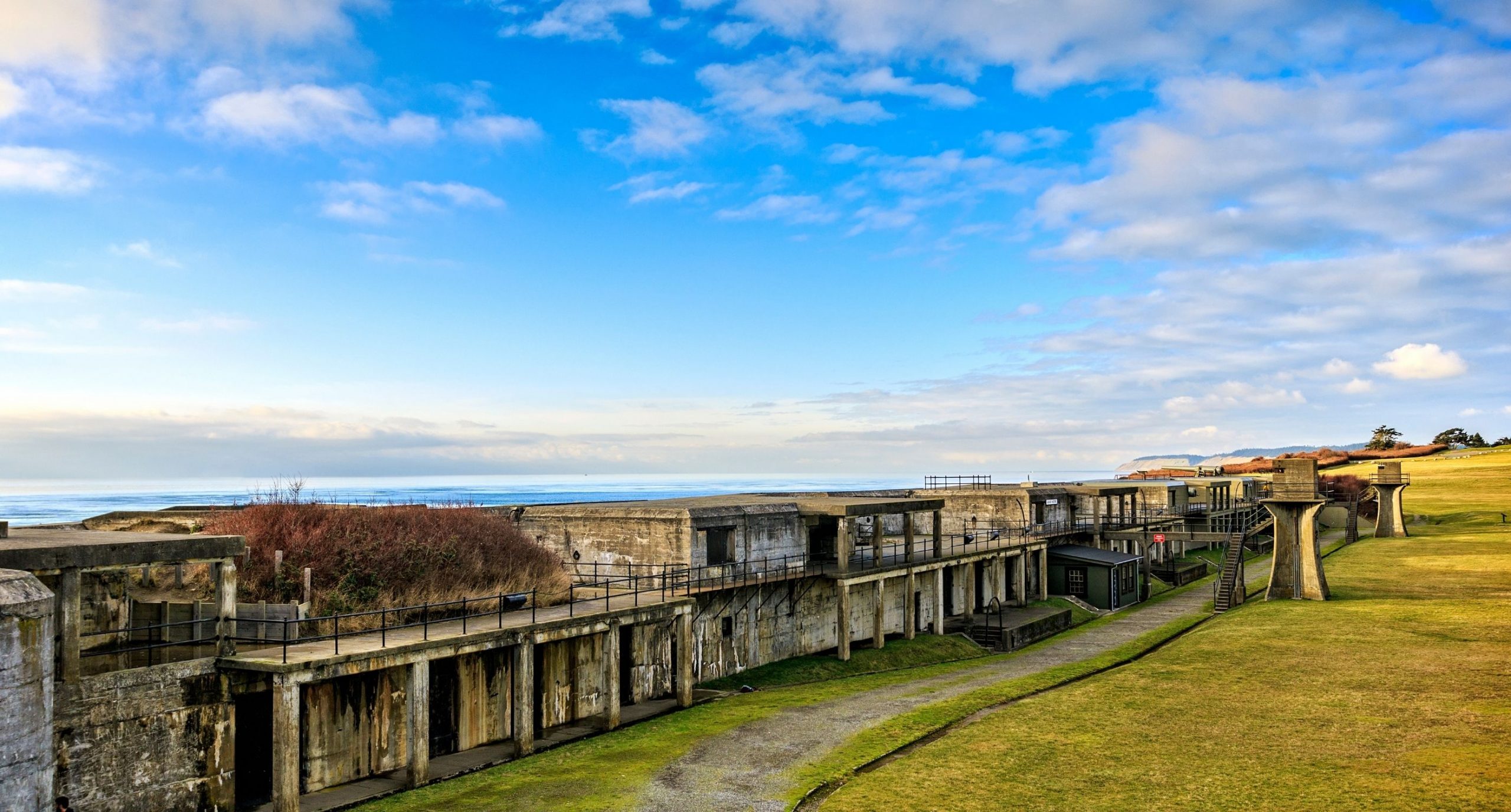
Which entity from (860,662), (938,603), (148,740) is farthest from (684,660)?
(938,603)

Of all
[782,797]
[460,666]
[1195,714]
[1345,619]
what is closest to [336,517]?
[460,666]

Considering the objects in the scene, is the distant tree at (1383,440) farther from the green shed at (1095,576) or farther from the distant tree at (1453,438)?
the green shed at (1095,576)

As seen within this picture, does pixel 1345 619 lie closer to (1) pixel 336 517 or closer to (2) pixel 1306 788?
(2) pixel 1306 788

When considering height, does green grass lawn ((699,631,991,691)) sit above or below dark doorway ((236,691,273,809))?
below

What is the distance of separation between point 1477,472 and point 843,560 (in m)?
104

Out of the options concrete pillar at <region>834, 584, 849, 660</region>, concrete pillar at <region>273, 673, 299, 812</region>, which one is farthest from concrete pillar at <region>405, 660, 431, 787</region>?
concrete pillar at <region>834, 584, 849, 660</region>

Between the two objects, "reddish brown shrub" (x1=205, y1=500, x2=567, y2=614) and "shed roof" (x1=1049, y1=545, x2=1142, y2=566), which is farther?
"shed roof" (x1=1049, y1=545, x2=1142, y2=566)

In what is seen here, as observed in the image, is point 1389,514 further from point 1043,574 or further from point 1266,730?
point 1266,730

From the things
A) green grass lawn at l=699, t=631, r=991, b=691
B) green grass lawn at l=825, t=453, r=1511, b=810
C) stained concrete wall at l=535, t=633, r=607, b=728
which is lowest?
green grass lawn at l=699, t=631, r=991, b=691

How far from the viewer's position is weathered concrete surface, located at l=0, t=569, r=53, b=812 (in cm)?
1443

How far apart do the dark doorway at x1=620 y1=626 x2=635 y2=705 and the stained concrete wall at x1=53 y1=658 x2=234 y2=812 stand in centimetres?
1232

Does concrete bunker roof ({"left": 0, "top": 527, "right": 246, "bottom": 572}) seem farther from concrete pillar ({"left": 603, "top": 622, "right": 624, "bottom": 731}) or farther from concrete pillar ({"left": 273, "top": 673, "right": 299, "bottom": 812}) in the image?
concrete pillar ({"left": 603, "top": 622, "right": 624, "bottom": 731})

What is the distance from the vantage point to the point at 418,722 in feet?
69.9

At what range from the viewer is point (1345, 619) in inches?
1549
